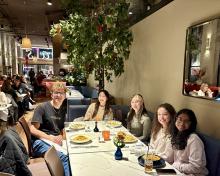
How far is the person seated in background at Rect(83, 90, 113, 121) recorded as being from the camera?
12.3 ft

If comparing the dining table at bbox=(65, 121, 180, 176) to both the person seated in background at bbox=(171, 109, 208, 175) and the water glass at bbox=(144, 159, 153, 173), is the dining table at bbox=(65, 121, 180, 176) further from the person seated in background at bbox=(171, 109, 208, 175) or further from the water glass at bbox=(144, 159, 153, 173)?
the person seated in background at bbox=(171, 109, 208, 175)

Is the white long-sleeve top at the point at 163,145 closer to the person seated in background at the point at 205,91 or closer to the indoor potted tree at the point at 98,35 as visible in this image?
the person seated in background at the point at 205,91

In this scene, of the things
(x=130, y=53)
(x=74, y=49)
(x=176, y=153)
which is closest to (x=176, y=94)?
(x=176, y=153)

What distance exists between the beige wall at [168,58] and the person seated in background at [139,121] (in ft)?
1.46

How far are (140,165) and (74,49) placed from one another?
3251 millimetres

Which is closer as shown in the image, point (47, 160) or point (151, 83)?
point (47, 160)

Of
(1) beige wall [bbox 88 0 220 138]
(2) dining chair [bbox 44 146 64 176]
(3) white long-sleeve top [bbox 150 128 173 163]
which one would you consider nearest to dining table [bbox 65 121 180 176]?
(2) dining chair [bbox 44 146 64 176]

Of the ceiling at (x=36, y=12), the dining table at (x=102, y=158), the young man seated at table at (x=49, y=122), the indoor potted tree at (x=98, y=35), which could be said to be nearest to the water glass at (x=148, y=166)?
the dining table at (x=102, y=158)

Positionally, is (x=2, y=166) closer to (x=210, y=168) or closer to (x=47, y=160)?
(x=47, y=160)

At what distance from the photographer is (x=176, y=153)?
222 cm

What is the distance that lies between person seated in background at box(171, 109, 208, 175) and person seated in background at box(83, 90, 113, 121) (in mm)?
1590

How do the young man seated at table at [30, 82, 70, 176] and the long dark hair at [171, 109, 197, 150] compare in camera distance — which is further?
the young man seated at table at [30, 82, 70, 176]

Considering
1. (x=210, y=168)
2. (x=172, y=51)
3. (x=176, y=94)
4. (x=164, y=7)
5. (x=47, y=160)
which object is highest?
(x=164, y=7)

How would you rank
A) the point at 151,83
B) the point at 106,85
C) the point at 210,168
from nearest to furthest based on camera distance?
the point at 210,168, the point at 151,83, the point at 106,85
